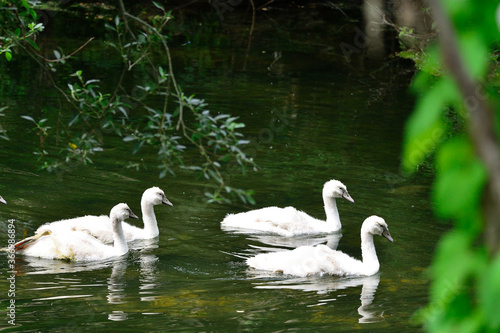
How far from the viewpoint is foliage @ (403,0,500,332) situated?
120cm

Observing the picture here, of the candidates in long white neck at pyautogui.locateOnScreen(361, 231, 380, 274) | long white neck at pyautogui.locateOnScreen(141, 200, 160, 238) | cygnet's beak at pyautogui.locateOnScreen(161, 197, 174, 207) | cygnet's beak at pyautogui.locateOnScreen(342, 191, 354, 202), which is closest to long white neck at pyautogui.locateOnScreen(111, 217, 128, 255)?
long white neck at pyautogui.locateOnScreen(141, 200, 160, 238)

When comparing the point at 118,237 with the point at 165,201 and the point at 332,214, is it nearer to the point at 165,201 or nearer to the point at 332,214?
the point at 165,201

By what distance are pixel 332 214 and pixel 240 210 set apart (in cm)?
135

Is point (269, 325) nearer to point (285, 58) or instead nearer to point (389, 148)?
point (389, 148)

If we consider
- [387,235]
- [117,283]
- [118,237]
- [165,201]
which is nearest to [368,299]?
[387,235]

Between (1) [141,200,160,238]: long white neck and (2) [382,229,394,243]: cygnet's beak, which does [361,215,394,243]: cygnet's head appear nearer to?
(2) [382,229,394,243]: cygnet's beak

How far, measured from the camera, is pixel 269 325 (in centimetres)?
680

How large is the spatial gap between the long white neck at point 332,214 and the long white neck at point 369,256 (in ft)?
4.79

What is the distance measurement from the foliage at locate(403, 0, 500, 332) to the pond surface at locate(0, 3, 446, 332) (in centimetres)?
540

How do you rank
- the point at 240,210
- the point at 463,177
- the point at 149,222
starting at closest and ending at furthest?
the point at 463,177
the point at 149,222
the point at 240,210

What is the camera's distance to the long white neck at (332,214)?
34.3ft

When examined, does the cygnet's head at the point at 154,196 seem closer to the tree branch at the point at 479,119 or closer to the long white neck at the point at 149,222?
the long white neck at the point at 149,222

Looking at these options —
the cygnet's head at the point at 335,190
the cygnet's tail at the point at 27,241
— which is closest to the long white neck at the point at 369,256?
the cygnet's head at the point at 335,190

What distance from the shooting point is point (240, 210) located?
35.8ft
